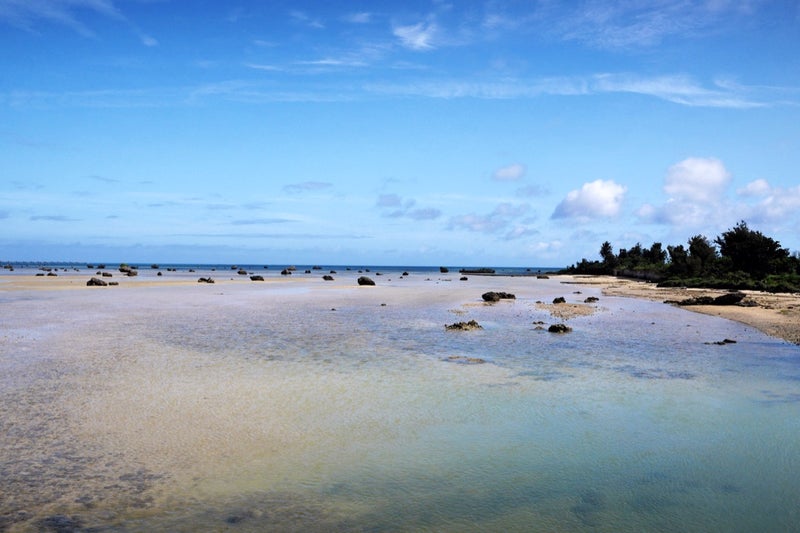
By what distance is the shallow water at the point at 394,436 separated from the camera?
295 inches

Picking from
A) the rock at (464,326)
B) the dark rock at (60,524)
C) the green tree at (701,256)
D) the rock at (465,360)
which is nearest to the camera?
the dark rock at (60,524)

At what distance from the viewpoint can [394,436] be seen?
10781 mm

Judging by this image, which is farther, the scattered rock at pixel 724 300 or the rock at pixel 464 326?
the scattered rock at pixel 724 300

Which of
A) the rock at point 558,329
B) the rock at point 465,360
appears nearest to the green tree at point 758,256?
the rock at point 558,329

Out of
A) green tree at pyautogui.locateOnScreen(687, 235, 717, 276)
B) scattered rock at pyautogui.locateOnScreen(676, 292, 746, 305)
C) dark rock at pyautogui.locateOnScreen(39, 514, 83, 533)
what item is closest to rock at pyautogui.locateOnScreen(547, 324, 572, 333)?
scattered rock at pyautogui.locateOnScreen(676, 292, 746, 305)

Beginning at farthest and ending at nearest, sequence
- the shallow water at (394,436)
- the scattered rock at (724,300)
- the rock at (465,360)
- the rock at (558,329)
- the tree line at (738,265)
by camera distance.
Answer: the tree line at (738,265) → the scattered rock at (724,300) → the rock at (558,329) → the rock at (465,360) → the shallow water at (394,436)

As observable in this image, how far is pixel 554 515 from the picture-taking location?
745 cm

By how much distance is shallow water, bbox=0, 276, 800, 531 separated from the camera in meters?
7.50

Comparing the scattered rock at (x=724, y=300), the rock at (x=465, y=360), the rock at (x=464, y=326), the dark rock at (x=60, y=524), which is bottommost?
the dark rock at (x=60, y=524)

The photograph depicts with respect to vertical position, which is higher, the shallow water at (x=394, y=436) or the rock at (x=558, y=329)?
the rock at (x=558, y=329)

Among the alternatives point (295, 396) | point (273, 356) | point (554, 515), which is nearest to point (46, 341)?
point (273, 356)

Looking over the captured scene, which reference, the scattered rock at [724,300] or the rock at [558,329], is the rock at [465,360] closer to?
the rock at [558,329]

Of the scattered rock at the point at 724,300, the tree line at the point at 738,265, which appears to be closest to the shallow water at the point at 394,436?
the scattered rock at the point at 724,300

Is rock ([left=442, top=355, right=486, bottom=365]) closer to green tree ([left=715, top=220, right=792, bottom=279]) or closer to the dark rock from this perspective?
the dark rock
